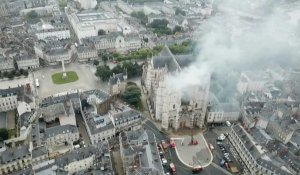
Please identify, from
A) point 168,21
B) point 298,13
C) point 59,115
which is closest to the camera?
point 59,115

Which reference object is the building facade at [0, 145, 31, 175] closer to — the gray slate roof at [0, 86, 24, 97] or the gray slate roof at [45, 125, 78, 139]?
the gray slate roof at [45, 125, 78, 139]

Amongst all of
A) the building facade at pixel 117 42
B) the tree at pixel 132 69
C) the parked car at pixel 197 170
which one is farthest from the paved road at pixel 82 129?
the building facade at pixel 117 42

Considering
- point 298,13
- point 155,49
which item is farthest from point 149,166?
point 298,13

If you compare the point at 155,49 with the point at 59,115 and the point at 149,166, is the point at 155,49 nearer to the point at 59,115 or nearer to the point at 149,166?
the point at 59,115

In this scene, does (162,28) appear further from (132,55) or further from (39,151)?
(39,151)

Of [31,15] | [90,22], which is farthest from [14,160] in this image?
[31,15]

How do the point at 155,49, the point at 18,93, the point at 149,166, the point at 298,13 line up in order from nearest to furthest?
the point at 149,166
the point at 18,93
the point at 155,49
the point at 298,13
